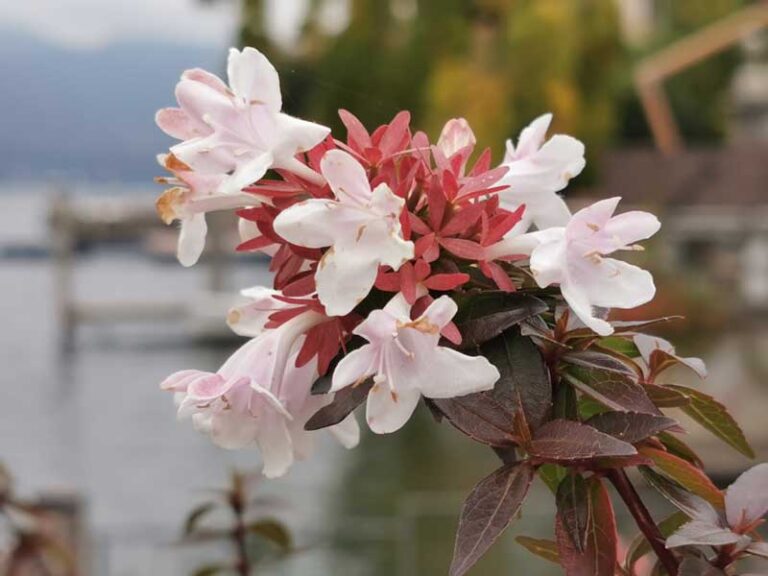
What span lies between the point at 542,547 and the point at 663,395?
7cm

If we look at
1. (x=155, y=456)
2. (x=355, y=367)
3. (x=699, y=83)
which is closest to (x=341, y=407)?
(x=355, y=367)

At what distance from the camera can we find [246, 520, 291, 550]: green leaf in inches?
22.6

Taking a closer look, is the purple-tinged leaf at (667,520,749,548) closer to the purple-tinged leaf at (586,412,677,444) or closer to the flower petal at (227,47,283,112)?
the purple-tinged leaf at (586,412,677,444)

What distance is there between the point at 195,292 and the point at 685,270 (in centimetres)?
267

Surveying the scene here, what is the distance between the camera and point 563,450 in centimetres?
27

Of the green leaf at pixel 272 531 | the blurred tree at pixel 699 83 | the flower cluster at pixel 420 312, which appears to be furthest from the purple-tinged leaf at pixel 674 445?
the blurred tree at pixel 699 83

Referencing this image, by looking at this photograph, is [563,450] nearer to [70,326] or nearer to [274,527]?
[274,527]

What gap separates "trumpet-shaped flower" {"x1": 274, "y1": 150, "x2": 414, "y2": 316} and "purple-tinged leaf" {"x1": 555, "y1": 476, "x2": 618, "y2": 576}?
8 centimetres

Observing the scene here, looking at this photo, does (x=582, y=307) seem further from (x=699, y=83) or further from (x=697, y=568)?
(x=699, y=83)

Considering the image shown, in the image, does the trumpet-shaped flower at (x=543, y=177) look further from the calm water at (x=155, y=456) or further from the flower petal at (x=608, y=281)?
the calm water at (x=155, y=456)

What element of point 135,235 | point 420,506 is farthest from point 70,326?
point 420,506

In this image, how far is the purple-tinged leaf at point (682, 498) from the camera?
290 millimetres

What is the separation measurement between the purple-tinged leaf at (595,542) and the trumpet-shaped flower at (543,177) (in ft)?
0.28

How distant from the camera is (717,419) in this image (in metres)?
0.32
